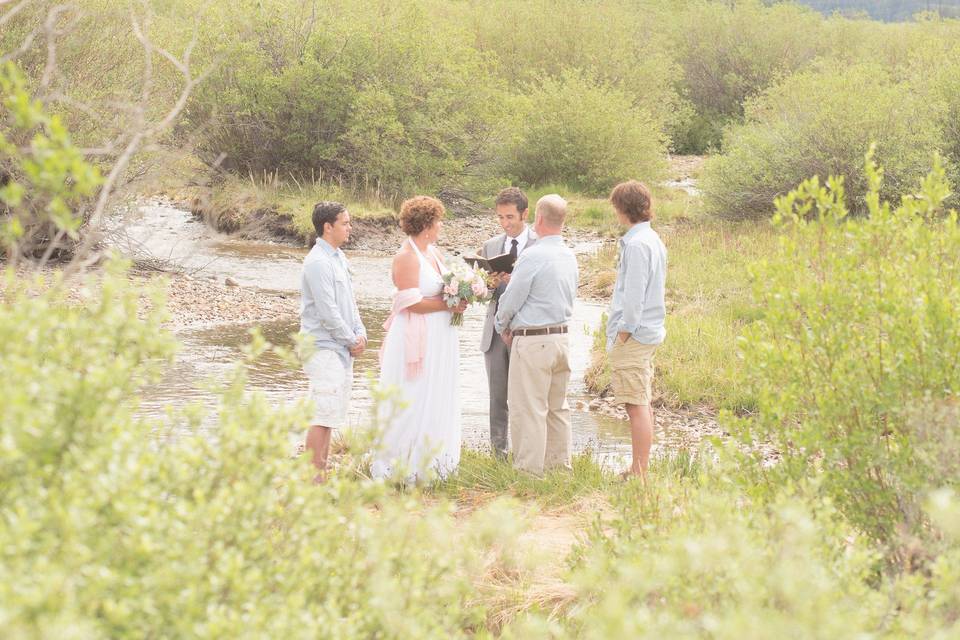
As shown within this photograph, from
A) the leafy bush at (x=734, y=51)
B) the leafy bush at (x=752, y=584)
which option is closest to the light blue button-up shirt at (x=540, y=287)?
the leafy bush at (x=752, y=584)

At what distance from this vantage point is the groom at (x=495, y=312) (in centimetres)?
765

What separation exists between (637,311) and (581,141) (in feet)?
76.0

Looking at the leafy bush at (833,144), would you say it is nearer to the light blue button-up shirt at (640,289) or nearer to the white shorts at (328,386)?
the light blue button-up shirt at (640,289)

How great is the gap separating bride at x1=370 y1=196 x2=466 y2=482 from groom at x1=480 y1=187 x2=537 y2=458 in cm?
51

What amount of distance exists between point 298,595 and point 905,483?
273cm

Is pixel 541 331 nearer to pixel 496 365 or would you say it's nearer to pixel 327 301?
pixel 496 365

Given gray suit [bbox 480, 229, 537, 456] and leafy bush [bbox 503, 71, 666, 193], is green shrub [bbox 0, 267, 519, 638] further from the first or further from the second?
leafy bush [bbox 503, 71, 666, 193]

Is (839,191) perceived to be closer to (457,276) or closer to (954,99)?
(457,276)

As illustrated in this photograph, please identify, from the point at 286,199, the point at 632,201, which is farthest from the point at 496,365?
the point at 286,199

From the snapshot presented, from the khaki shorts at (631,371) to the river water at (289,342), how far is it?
782 millimetres

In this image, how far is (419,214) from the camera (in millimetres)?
7078

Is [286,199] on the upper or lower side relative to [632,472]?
upper

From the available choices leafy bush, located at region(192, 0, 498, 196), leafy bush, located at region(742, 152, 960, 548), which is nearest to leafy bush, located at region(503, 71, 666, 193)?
leafy bush, located at region(192, 0, 498, 196)

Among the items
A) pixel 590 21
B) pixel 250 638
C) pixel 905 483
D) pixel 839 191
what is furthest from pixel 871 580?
pixel 590 21
